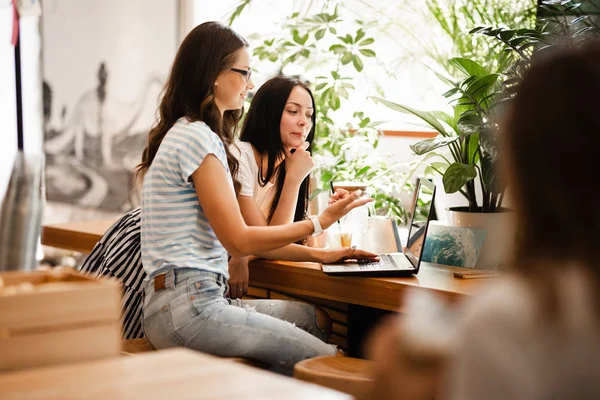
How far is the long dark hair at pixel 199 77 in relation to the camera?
230cm

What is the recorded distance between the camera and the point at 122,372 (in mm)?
1189

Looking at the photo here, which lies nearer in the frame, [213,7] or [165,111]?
[165,111]

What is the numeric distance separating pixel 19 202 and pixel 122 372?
414mm

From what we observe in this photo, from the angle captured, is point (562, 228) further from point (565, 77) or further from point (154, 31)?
point (154, 31)

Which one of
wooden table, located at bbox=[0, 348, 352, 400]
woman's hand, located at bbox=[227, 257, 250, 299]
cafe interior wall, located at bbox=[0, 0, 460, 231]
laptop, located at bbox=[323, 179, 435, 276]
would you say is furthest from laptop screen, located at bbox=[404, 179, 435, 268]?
cafe interior wall, located at bbox=[0, 0, 460, 231]

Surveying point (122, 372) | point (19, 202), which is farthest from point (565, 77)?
point (19, 202)

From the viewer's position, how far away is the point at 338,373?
193 cm

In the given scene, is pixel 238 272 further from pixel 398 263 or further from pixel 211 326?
pixel 398 263

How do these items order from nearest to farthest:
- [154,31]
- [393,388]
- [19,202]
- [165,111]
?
[393,388]
[19,202]
[165,111]
[154,31]

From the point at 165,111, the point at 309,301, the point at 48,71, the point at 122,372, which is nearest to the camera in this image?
the point at 122,372

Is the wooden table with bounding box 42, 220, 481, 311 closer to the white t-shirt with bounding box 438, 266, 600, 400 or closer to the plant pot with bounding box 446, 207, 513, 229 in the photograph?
the plant pot with bounding box 446, 207, 513, 229

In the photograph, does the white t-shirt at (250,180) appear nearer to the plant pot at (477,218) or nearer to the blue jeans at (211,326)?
the blue jeans at (211,326)

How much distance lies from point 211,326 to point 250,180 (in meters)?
0.70

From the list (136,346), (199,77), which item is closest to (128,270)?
(136,346)
